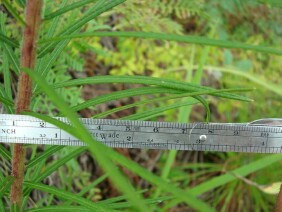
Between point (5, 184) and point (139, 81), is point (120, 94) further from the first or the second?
point (5, 184)

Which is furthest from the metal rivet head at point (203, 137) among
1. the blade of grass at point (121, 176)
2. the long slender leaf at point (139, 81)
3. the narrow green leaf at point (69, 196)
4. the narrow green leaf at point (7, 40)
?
the blade of grass at point (121, 176)

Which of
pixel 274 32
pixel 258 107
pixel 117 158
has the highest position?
pixel 274 32

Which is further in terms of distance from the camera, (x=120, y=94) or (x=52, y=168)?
(x=52, y=168)

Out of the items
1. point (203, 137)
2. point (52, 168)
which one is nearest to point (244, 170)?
point (203, 137)

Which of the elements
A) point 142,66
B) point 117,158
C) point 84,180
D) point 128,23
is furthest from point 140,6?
point 117,158

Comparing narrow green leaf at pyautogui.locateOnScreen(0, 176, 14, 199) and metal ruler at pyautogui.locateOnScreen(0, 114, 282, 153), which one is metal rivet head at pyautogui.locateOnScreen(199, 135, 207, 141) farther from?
narrow green leaf at pyautogui.locateOnScreen(0, 176, 14, 199)

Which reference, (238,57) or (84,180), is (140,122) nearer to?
(84,180)
